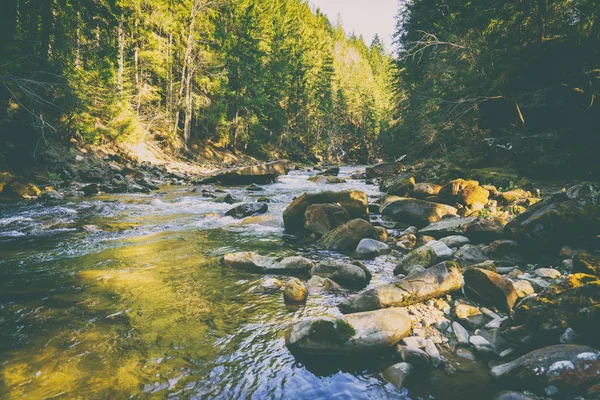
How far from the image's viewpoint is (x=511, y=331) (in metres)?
2.86

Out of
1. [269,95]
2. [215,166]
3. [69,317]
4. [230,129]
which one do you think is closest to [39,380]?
[69,317]

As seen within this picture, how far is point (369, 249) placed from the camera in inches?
240

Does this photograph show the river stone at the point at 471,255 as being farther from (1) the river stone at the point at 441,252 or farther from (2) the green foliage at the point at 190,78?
(2) the green foliage at the point at 190,78

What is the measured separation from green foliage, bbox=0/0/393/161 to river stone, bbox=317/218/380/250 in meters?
6.94

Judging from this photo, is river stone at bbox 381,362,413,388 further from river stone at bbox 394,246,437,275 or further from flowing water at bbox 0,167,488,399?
river stone at bbox 394,246,437,275

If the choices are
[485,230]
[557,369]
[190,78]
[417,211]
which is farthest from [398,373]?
[190,78]

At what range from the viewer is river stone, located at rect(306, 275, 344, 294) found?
446 centimetres

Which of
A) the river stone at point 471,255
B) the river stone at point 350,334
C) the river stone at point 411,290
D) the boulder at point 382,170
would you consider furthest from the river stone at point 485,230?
the boulder at point 382,170

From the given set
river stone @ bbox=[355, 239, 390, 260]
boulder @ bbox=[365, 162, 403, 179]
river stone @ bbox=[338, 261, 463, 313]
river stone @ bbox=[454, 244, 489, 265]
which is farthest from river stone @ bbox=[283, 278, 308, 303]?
boulder @ bbox=[365, 162, 403, 179]

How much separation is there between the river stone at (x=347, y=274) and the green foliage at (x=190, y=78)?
6877 mm

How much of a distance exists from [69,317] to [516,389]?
4.64 m

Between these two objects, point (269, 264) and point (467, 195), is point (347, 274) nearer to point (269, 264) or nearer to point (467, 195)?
point (269, 264)

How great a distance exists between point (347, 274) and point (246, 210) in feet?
20.1

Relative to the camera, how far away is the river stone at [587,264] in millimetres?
3271
